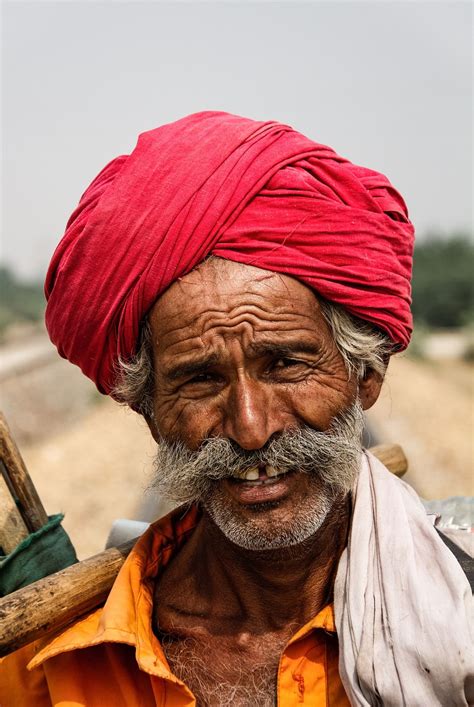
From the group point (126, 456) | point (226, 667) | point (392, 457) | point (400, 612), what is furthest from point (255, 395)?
point (126, 456)

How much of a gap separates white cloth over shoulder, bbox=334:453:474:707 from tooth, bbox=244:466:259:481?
0.36 meters

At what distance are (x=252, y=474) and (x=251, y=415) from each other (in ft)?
0.71

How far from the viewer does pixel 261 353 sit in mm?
2377

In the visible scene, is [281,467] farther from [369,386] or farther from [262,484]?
[369,386]

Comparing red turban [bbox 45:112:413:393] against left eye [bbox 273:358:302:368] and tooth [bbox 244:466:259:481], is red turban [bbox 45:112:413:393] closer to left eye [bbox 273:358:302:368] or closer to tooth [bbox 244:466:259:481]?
left eye [bbox 273:358:302:368]

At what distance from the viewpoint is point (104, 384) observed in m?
2.82

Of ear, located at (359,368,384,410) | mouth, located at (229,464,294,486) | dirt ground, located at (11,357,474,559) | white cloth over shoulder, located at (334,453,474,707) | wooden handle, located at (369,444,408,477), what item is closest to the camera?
white cloth over shoulder, located at (334,453,474,707)

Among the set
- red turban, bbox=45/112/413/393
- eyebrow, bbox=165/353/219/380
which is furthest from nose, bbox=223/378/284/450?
red turban, bbox=45/112/413/393

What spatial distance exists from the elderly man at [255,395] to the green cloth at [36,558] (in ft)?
0.74

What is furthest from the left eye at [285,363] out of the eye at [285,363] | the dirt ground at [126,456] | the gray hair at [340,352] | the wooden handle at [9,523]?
the dirt ground at [126,456]

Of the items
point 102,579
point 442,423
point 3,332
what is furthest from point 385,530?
point 3,332

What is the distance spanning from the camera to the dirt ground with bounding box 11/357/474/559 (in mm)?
9438

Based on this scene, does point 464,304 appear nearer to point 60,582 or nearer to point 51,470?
point 51,470

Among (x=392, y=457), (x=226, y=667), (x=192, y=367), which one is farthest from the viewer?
(x=392, y=457)
